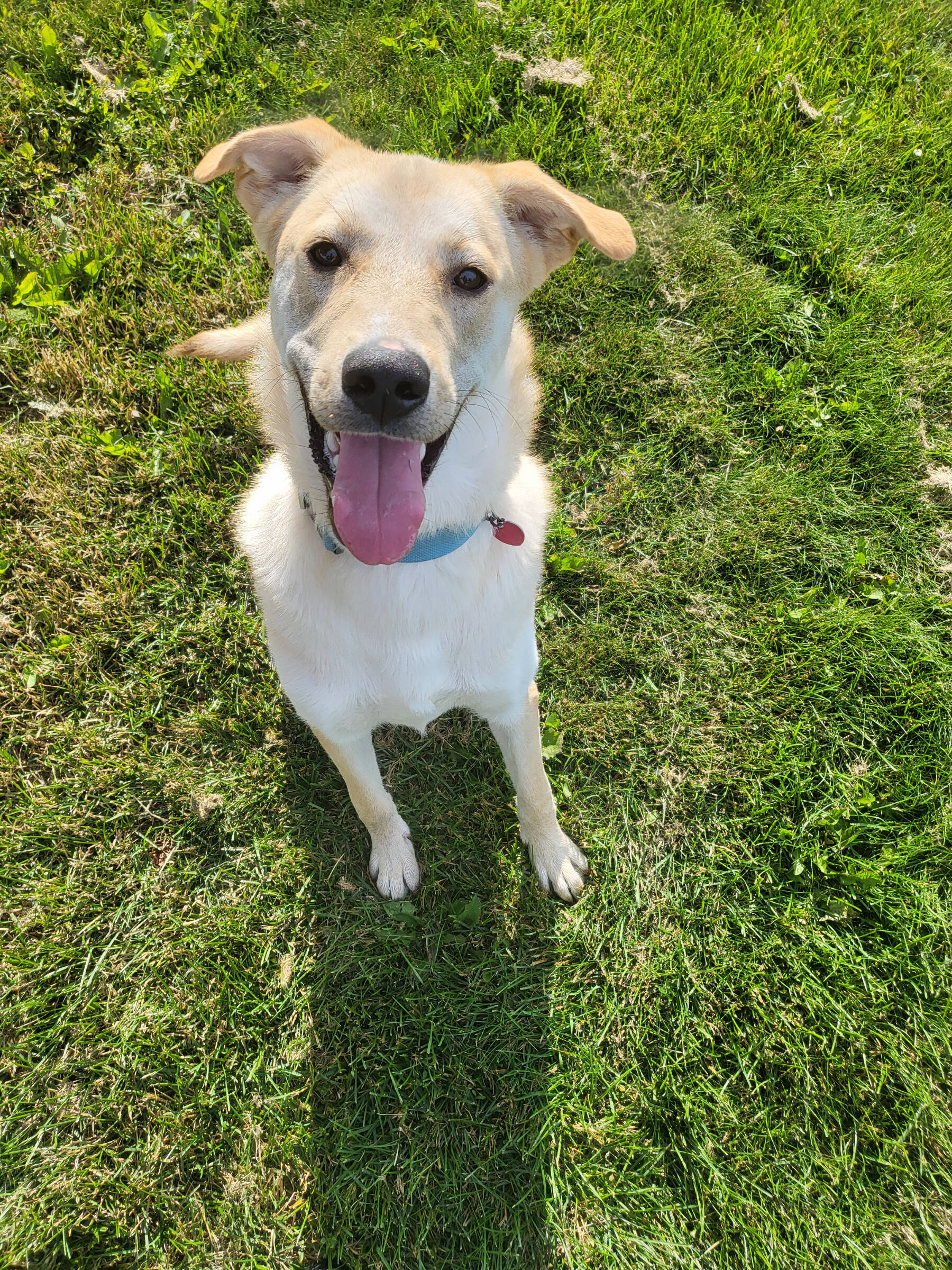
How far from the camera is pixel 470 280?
223 cm

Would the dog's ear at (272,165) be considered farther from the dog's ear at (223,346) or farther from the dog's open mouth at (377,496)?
the dog's open mouth at (377,496)

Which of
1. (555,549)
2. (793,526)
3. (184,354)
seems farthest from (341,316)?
(793,526)

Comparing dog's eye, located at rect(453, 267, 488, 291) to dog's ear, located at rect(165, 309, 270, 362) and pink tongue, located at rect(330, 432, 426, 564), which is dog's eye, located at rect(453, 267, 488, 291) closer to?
pink tongue, located at rect(330, 432, 426, 564)

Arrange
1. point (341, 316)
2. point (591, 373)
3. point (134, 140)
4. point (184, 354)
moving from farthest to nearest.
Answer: point (134, 140) < point (591, 373) < point (184, 354) < point (341, 316)

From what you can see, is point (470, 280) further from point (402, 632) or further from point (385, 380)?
point (402, 632)

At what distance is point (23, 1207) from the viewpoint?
277cm

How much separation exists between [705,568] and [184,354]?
2.72 meters

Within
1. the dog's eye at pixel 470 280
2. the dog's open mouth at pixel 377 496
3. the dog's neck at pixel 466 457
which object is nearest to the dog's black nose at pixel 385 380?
the dog's open mouth at pixel 377 496

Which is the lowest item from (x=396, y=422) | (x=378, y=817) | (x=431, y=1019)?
(x=431, y=1019)

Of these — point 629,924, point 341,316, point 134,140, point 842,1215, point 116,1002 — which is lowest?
point 116,1002

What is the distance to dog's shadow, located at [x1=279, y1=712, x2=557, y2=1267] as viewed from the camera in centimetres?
280

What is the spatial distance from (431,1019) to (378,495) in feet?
7.21

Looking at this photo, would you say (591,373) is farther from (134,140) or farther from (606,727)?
(134,140)

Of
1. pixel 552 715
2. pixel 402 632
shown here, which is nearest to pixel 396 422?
pixel 402 632
